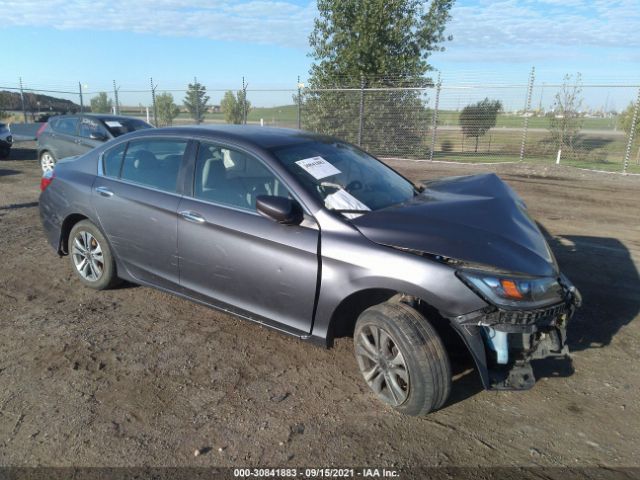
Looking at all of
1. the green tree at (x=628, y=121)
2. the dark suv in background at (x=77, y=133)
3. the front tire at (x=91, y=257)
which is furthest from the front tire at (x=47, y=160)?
the green tree at (x=628, y=121)

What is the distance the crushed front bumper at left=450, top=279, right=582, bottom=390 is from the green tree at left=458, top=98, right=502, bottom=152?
15.0 meters

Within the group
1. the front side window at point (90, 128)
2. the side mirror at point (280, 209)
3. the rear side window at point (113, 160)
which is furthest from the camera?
the front side window at point (90, 128)

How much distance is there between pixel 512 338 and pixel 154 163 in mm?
3074

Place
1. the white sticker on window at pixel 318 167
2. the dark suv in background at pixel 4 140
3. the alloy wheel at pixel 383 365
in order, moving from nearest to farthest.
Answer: the alloy wheel at pixel 383 365
the white sticker on window at pixel 318 167
the dark suv in background at pixel 4 140

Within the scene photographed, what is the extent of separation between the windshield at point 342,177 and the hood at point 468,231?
0.18 metres

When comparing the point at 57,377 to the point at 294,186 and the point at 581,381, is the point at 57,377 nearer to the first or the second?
the point at 294,186

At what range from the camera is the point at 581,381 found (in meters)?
3.25

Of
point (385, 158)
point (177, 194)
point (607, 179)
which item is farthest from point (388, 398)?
point (385, 158)

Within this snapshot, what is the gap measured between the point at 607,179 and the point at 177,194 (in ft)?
39.1

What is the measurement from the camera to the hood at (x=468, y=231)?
2732 mm

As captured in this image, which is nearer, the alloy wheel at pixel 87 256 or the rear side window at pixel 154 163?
the rear side window at pixel 154 163

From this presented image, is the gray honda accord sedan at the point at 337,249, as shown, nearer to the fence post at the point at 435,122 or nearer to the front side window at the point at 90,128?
the front side window at the point at 90,128

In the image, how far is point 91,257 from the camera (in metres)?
4.53

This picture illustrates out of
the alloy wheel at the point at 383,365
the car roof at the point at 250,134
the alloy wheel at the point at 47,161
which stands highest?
the car roof at the point at 250,134
